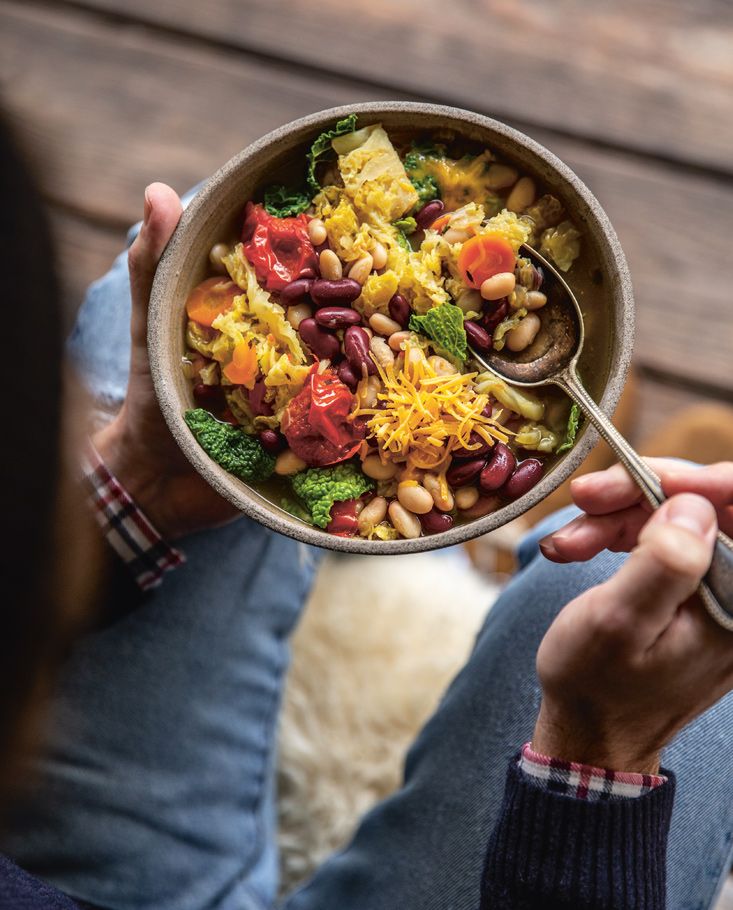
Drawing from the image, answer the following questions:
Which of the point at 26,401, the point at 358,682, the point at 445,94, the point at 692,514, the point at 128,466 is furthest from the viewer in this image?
the point at 445,94

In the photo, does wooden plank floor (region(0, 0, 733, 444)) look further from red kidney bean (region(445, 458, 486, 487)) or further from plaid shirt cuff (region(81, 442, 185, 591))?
red kidney bean (region(445, 458, 486, 487))

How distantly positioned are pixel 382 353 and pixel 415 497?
18 cm

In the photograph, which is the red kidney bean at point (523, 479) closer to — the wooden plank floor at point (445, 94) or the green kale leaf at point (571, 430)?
the green kale leaf at point (571, 430)

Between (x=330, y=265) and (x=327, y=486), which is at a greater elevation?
(x=330, y=265)

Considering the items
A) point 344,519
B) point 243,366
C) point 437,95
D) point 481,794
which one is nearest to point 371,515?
point 344,519

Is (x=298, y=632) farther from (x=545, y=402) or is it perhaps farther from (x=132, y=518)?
(x=545, y=402)

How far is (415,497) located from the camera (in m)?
1.03

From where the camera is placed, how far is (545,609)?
4.57ft

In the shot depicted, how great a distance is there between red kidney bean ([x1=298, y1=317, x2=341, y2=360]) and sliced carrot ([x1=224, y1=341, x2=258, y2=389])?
0.23 ft

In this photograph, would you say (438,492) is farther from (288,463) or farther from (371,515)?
(288,463)

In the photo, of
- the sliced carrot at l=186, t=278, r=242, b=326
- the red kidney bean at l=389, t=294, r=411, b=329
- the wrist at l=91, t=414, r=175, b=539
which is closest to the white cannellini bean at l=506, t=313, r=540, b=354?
the red kidney bean at l=389, t=294, r=411, b=329

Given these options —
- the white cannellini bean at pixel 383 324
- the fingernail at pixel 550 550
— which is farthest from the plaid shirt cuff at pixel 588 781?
the white cannellini bean at pixel 383 324

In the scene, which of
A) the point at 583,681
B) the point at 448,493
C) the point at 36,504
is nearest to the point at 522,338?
the point at 448,493

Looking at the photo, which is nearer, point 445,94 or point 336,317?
point 336,317
